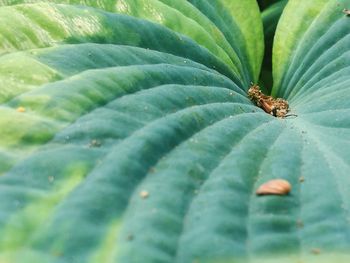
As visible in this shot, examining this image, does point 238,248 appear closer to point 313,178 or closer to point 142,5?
point 313,178

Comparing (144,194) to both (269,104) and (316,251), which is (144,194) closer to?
(316,251)

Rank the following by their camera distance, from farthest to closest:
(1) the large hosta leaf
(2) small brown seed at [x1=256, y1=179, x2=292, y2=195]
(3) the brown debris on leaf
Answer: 1. (3) the brown debris on leaf
2. (2) small brown seed at [x1=256, y1=179, x2=292, y2=195]
3. (1) the large hosta leaf

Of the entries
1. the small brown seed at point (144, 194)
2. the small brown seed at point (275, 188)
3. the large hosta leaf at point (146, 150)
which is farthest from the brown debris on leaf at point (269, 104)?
the small brown seed at point (144, 194)

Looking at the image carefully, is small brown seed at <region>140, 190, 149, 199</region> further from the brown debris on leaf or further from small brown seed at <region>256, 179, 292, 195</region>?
the brown debris on leaf

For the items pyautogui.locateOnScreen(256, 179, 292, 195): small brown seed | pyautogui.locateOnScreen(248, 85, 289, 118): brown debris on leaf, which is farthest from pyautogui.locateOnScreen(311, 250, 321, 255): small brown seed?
pyautogui.locateOnScreen(248, 85, 289, 118): brown debris on leaf

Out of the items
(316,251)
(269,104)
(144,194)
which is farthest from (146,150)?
(269,104)
